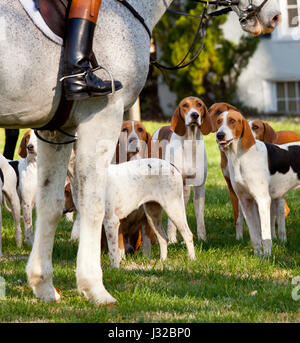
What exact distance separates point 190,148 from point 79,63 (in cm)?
390

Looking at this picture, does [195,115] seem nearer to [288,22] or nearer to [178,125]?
[178,125]

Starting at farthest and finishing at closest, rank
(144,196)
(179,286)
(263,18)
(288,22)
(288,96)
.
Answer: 1. (288,96)
2. (288,22)
3. (144,196)
4. (179,286)
5. (263,18)

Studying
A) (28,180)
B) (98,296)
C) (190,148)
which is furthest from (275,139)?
(98,296)

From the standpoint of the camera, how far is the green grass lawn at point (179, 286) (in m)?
4.93

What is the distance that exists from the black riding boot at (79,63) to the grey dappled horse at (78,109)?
0.13 m

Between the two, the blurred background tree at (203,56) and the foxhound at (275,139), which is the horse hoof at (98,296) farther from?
the blurred background tree at (203,56)

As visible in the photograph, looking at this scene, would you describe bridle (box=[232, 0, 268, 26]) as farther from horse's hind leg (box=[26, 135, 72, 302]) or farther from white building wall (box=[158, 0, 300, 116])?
white building wall (box=[158, 0, 300, 116])

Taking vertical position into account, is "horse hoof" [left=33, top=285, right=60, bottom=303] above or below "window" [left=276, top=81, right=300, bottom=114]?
below

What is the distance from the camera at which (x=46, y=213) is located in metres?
5.34

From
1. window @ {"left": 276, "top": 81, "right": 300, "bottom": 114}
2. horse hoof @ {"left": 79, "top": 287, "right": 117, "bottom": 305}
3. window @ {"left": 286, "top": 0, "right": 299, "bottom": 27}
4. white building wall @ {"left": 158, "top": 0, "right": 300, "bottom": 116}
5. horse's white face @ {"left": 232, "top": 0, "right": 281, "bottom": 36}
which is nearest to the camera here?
horse hoof @ {"left": 79, "top": 287, "right": 117, "bottom": 305}

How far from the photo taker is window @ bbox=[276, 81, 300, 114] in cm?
2361

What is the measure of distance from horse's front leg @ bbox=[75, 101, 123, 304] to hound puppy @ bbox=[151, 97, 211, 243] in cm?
317

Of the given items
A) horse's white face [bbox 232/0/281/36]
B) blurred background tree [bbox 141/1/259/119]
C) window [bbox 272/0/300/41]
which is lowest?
horse's white face [bbox 232/0/281/36]

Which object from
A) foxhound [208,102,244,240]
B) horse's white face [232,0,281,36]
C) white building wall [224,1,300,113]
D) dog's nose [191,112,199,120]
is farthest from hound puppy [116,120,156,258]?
white building wall [224,1,300,113]
